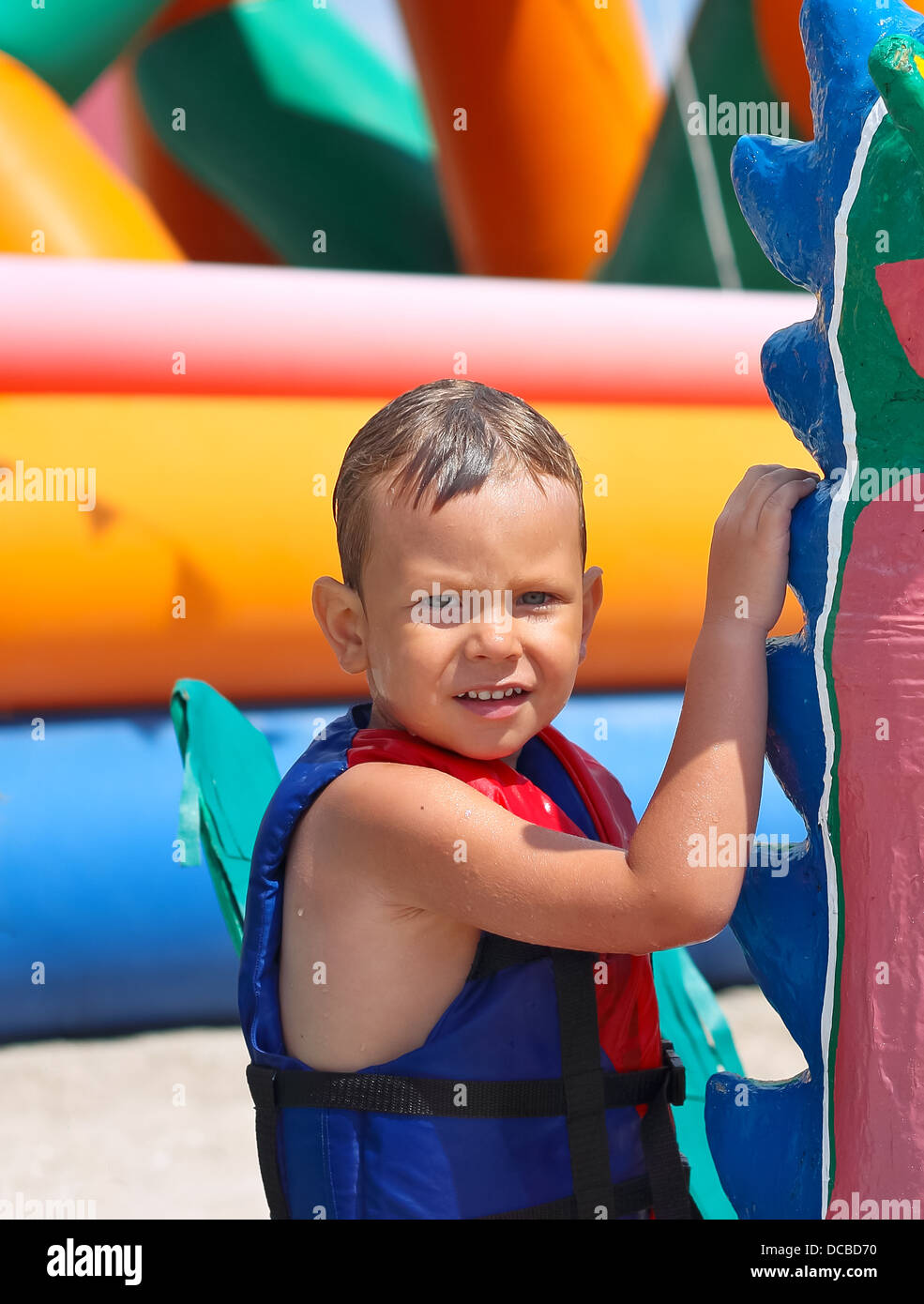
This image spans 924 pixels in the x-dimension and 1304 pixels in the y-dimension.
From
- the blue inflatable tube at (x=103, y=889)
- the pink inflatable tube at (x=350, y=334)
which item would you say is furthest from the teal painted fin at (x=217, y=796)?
the pink inflatable tube at (x=350, y=334)

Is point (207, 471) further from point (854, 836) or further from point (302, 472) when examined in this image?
point (854, 836)

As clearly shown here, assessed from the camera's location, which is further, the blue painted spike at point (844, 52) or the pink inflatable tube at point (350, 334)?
the pink inflatable tube at point (350, 334)

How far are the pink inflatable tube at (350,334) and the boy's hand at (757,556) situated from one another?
4.75 feet

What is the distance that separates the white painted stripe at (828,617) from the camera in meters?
0.73

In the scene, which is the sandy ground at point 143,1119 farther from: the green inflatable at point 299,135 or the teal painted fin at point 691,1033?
the green inflatable at point 299,135

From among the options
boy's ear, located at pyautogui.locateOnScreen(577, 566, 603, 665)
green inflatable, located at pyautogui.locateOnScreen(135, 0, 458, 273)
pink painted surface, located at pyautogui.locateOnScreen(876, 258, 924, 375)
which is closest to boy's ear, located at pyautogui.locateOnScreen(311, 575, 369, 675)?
boy's ear, located at pyautogui.locateOnScreen(577, 566, 603, 665)

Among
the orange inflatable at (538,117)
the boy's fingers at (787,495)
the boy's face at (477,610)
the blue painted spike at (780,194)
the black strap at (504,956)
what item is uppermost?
the orange inflatable at (538,117)

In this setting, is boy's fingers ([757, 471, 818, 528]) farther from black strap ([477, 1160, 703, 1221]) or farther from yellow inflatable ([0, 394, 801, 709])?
yellow inflatable ([0, 394, 801, 709])

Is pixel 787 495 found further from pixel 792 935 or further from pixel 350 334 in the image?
pixel 350 334

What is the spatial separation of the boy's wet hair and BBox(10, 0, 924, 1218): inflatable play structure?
0.50 ft

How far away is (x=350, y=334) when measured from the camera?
86.0 inches

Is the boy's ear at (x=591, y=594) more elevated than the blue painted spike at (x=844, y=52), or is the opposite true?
the blue painted spike at (x=844, y=52)

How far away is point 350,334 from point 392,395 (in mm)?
120

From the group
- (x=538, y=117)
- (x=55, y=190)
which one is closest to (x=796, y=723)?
(x=55, y=190)
